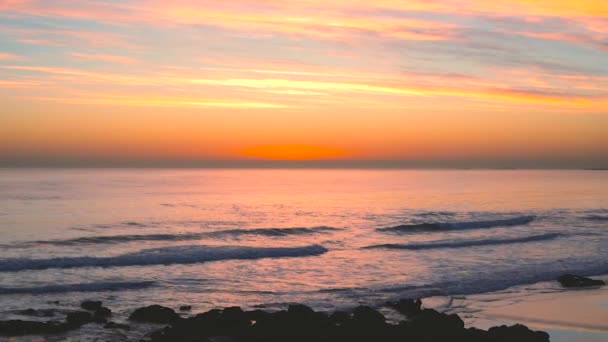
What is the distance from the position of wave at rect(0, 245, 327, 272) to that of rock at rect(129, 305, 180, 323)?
954cm

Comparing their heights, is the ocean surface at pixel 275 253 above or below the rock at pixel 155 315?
below

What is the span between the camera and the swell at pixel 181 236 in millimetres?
31498

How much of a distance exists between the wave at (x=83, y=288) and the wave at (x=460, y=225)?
2112 cm

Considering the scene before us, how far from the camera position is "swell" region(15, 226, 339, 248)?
103 ft

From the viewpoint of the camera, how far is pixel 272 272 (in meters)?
24.1

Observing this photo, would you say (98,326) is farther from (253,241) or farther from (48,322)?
(253,241)

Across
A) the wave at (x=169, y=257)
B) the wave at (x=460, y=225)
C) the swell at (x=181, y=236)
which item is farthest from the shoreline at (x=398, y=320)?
the wave at (x=460, y=225)

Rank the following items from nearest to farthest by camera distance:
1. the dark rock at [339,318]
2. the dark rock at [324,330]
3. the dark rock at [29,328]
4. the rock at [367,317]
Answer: the dark rock at [324,330]
the rock at [367,317]
the dark rock at [29,328]
the dark rock at [339,318]

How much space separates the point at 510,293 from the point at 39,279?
15.1 m

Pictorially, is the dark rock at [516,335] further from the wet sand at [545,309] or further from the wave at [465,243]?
the wave at [465,243]

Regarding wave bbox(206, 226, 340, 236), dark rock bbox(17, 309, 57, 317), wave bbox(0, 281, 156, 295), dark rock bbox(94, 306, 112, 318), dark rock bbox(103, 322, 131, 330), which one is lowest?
wave bbox(206, 226, 340, 236)

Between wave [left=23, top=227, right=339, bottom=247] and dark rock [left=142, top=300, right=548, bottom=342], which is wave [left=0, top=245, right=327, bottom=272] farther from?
dark rock [left=142, top=300, right=548, bottom=342]

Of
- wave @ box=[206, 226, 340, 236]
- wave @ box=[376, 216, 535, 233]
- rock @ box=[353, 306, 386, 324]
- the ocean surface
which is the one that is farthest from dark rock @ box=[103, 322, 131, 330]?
wave @ box=[376, 216, 535, 233]

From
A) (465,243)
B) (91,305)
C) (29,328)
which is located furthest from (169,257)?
(465,243)
